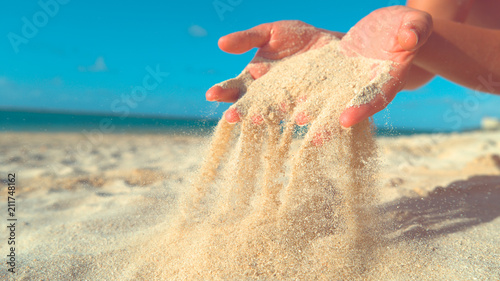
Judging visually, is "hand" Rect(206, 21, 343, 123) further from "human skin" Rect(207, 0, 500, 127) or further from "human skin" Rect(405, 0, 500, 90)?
"human skin" Rect(405, 0, 500, 90)

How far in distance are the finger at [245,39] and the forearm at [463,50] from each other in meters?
1.18

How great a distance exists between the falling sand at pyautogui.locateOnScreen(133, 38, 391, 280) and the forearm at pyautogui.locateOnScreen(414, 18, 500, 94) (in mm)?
647

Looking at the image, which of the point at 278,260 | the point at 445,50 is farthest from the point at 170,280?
the point at 445,50

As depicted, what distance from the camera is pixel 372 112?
5.22 feet

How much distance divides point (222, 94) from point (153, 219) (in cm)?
107

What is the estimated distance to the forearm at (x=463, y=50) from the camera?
223cm

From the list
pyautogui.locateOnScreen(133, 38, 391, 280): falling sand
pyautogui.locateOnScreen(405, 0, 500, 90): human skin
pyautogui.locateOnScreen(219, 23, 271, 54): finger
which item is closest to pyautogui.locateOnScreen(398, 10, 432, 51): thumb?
pyautogui.locateOnScreen(133, 38, 391, 280): falling sand

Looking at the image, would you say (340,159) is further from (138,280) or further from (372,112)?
(138,280)

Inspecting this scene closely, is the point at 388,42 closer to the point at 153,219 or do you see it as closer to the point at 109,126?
the point at 153,219

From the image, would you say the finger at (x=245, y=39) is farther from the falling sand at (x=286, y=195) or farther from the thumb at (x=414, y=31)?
the thumb at (x=414, y=31)

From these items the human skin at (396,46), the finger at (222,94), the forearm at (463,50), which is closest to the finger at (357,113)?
the human skin at (396,46)

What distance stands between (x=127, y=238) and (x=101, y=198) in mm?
1061

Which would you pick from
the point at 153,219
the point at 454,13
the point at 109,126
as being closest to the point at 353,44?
the point at 454,13

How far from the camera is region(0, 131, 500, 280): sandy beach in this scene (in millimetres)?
1511
